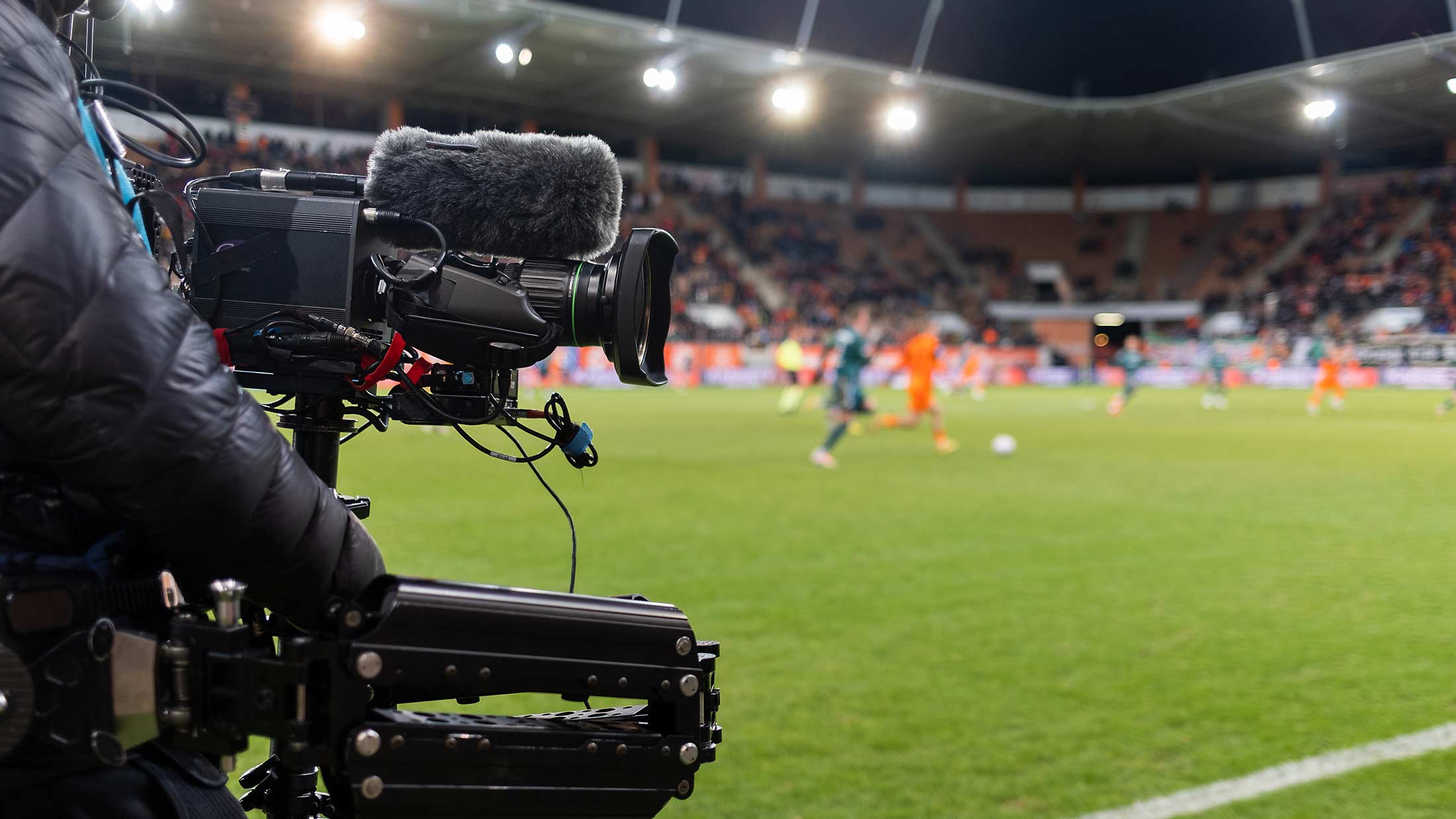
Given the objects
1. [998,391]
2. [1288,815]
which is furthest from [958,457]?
[998,391]

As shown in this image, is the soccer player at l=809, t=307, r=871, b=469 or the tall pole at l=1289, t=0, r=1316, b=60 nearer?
the soccer player at l=809, t=307, r=871, b=469

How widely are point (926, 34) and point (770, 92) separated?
16.5 feet

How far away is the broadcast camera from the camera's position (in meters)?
1.16

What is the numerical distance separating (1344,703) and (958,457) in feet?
29.9

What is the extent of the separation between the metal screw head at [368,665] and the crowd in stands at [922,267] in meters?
33.1

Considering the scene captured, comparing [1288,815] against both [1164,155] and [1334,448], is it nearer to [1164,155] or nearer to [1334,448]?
[1334,448]

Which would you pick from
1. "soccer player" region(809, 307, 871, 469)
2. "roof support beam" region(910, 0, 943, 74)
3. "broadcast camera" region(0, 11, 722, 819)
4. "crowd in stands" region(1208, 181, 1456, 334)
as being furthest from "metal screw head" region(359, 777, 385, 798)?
"crowd in stands" region(1208, 181, 1456, 334)

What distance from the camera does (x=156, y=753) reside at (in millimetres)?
1299

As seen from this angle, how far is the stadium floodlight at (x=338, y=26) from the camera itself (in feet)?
76.0

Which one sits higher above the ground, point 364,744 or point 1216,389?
point 1216,389

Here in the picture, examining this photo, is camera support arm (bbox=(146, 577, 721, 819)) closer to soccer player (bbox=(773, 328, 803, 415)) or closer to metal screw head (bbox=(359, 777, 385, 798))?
metal screw head (bbox=(359, 777, 385, 798))

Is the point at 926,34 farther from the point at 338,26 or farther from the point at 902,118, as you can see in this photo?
the point at 338,26

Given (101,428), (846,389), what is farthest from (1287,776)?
(846,389)

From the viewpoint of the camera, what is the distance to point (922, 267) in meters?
47.5
